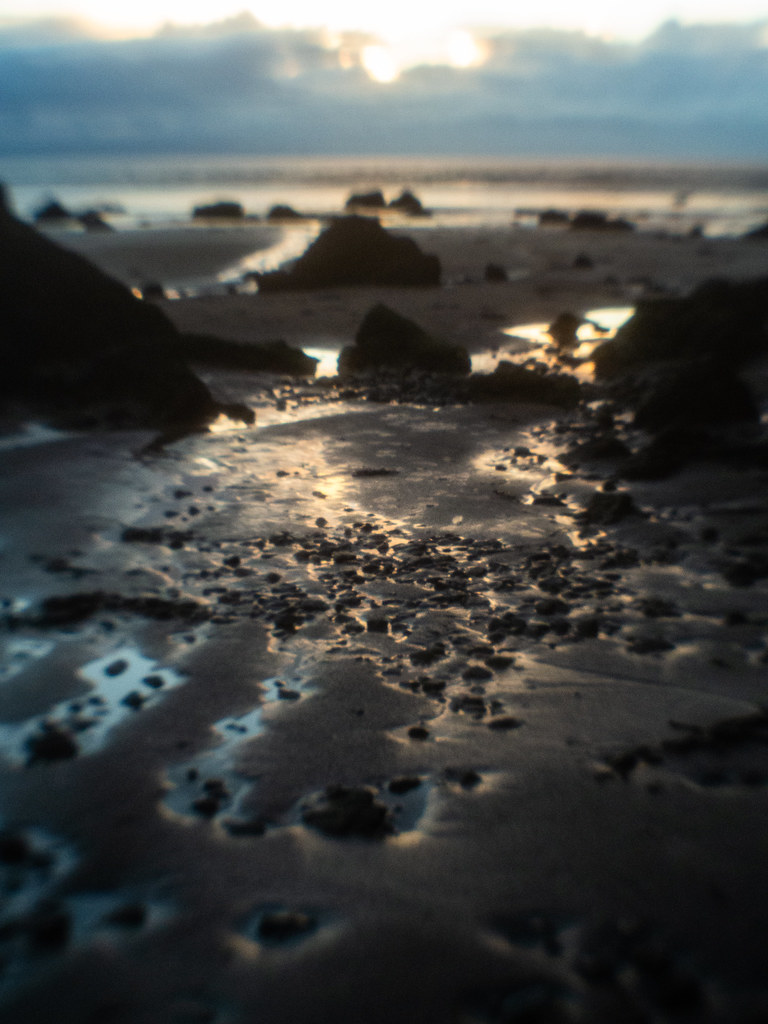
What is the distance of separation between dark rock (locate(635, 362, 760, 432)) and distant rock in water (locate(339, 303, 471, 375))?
348 centimetres

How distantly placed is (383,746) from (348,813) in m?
0.44

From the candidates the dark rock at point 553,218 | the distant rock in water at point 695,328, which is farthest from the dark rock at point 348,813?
the dark rock at point 553,218

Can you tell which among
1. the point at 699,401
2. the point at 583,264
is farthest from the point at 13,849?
the point at 583,264

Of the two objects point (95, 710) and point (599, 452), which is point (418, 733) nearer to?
point (95, 710)

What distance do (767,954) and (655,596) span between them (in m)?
2.27

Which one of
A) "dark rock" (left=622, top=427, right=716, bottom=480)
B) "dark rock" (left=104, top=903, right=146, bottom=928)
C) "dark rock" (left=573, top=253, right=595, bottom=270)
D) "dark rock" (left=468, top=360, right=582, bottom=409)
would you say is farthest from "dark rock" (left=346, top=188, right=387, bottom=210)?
"dark rock" (left=104, top=903, right=146, bottom=928)

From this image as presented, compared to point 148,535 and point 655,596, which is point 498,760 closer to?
point 655,596

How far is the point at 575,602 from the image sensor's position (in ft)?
13.5

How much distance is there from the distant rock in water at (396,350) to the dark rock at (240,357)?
728 millimetres

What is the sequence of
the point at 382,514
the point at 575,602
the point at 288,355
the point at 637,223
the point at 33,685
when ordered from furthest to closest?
the point at 637,223, the point at 288,355, the point at 382,514, the point at 575,602, the point at 33,685

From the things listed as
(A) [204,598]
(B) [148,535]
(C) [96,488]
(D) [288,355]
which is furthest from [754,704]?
(D) [288,355]

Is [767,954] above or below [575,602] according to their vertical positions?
below

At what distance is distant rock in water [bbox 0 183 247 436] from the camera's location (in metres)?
8.38

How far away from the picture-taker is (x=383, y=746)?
2986mm
